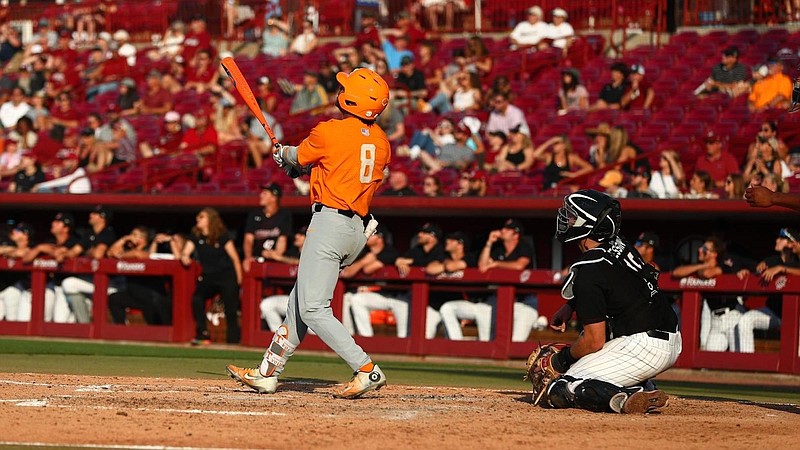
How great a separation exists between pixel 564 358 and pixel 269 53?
15.6 meters

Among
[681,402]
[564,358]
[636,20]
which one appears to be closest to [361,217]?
[564,358]

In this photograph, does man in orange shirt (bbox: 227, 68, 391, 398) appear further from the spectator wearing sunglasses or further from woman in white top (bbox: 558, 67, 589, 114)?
woman in white top (bbox: 558, 67, 589, 114)

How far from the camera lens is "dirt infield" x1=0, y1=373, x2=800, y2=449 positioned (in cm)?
629

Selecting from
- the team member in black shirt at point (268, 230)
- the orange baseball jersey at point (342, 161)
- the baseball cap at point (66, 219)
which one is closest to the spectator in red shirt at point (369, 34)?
the team member in black shirt at point (268, 230)

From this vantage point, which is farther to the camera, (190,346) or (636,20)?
(636,20)

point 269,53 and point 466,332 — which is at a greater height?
point 269,53

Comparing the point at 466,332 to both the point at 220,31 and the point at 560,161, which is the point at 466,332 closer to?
the point at 560,161

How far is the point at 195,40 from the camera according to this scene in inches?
921

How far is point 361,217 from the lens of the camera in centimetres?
809

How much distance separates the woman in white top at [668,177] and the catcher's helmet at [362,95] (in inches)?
287

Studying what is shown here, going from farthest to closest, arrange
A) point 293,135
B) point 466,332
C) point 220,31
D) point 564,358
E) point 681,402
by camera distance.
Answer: point 220,31 < point 293,135 < point 466,332 < point 681,402 < point 564,358

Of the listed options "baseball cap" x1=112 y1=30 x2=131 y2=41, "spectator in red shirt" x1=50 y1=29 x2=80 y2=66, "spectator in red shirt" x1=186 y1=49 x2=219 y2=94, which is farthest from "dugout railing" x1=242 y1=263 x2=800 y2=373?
"baseball cap" x1=112 y1=30 x2=131 y2=41

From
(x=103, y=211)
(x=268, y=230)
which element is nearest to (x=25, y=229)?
(x=103, y=211)

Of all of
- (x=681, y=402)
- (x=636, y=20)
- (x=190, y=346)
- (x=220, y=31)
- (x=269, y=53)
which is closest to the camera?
(x=681, y=402)
